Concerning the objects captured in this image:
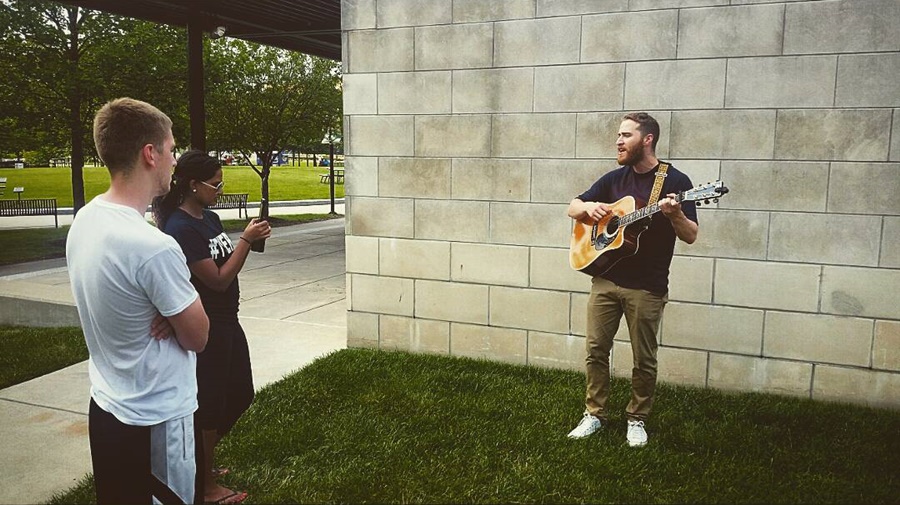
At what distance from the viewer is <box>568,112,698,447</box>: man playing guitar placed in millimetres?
4168

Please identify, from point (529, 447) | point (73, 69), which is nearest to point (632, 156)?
point (529, 447)

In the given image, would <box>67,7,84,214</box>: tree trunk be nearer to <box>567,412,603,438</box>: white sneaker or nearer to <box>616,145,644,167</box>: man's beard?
<box>616,145,644,167</box>: man's beard

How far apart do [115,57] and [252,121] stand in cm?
558

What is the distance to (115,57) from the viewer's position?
50.5 feet

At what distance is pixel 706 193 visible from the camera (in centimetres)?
375

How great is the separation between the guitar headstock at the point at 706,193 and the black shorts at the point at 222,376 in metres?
2.52

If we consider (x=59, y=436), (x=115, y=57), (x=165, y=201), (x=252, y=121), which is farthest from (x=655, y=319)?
(x=252, y=121)

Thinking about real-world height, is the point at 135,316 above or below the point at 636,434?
above

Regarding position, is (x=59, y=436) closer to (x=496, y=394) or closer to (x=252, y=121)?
(x=496, y=394)

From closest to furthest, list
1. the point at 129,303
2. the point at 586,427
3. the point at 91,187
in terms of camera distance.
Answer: the point at 129,303 → the point at 586,427 → the point at 91,187

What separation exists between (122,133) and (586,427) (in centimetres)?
333

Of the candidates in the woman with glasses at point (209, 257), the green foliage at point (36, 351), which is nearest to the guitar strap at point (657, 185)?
the woman with glasses at point (209, 257)

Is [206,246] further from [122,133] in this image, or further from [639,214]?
[639,214]

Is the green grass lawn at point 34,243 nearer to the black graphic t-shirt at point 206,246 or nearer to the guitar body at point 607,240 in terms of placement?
the black graphic t-shirt at point 206,246
